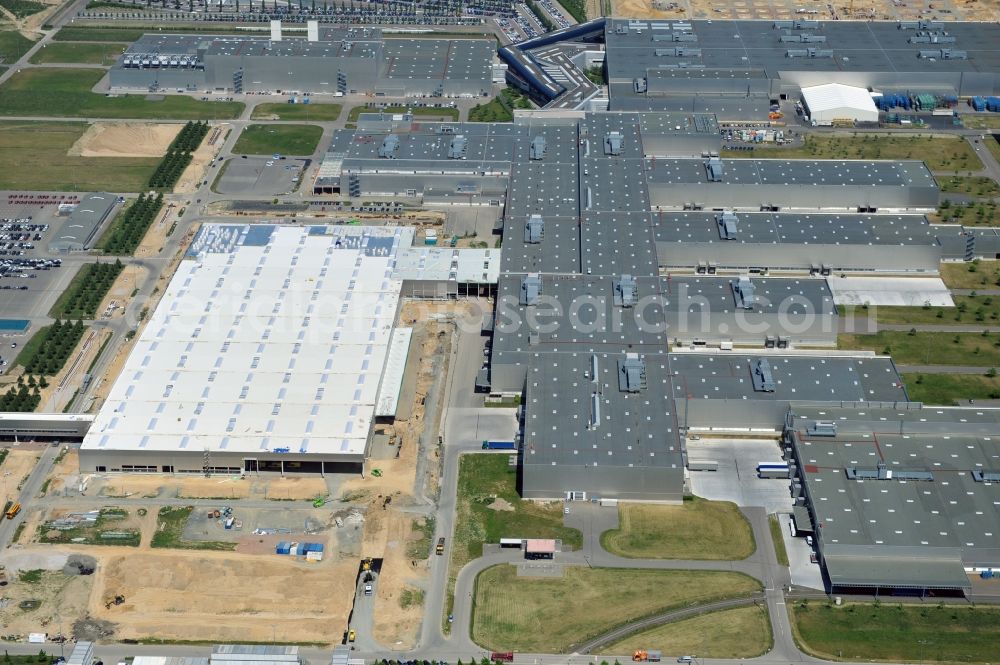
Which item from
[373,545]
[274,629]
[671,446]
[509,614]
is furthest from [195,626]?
[671,446]

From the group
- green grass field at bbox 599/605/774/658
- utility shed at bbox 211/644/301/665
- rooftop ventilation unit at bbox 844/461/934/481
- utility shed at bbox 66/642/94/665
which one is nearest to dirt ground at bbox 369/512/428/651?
utility shed at bbox 211/644/301/665

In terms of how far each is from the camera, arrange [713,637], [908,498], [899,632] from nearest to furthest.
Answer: [899,632] → [713,637] → [908,498]

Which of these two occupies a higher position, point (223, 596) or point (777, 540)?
point (777, 540)

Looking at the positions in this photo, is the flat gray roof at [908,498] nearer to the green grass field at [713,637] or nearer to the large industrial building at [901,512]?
the large industrial building at [901,512]

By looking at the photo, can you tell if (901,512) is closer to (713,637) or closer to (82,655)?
(713,637)

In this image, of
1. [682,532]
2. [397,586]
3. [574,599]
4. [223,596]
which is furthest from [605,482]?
Answer: [223,596]

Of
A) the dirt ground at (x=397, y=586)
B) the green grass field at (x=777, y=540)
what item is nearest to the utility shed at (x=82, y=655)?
the dirt ground at (x=397, y=586)
